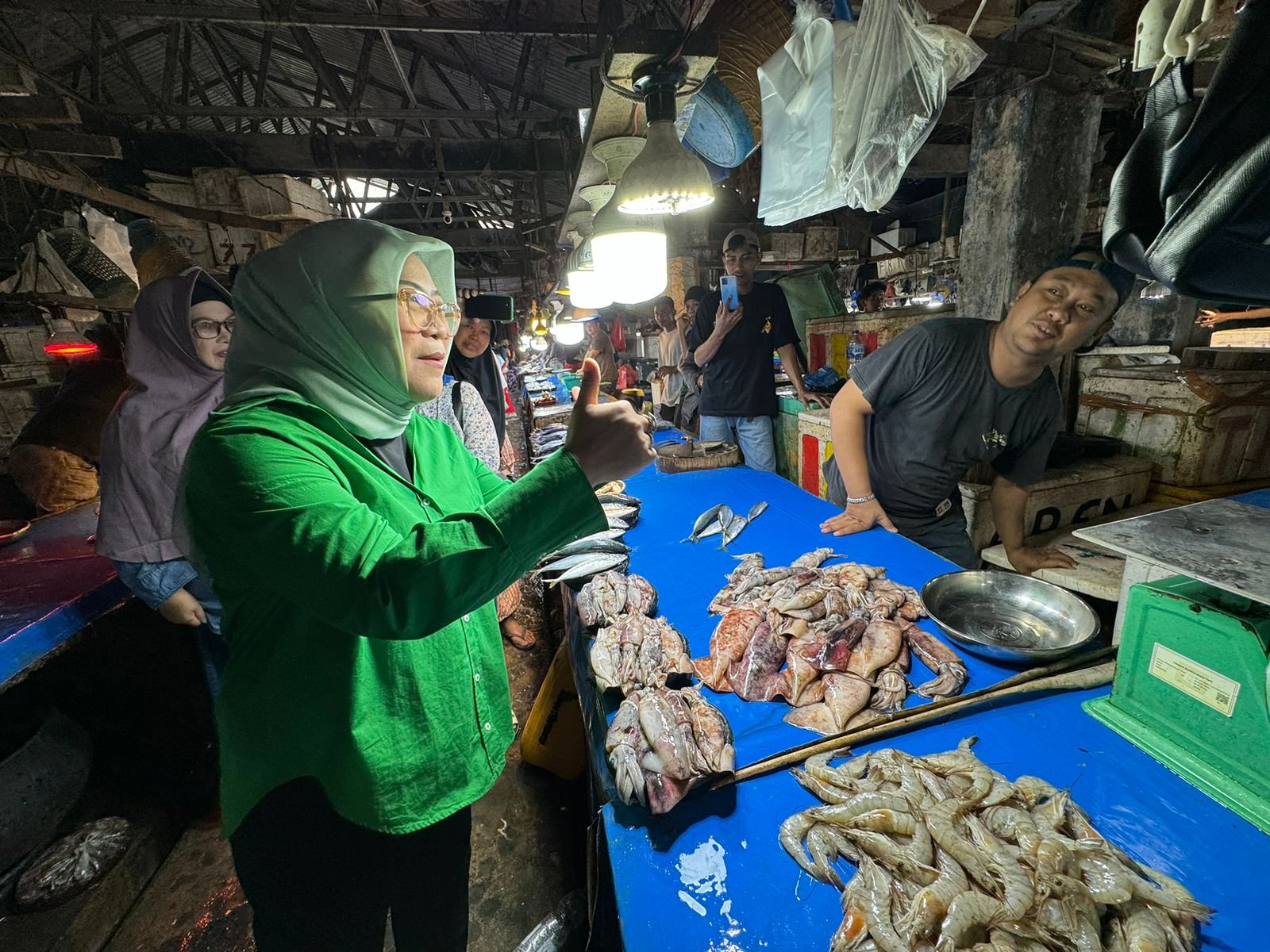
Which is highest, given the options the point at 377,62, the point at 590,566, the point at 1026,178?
the point at 377,62

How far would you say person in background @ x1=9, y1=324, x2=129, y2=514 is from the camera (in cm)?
371

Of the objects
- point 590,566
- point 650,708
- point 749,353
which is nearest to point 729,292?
point 749,353

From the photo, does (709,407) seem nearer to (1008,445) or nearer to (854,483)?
(854,483)

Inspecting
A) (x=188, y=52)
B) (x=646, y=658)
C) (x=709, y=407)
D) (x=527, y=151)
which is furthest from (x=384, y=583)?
(x=188, y=52)

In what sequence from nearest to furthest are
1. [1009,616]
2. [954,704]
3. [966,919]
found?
[966,919] < [954,704] < [1009,616]

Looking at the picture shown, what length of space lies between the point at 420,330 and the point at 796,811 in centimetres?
178

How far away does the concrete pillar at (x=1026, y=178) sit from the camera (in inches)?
162

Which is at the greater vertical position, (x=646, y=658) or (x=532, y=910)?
(x=646, y=658)

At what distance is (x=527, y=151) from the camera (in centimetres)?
693

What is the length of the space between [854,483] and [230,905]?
4.38m

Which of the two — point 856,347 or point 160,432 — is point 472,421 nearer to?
point 160,432

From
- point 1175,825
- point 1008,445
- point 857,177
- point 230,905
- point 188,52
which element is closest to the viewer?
point 1175,825

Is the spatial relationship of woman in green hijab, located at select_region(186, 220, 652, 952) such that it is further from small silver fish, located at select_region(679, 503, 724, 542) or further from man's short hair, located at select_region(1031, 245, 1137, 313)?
man's short hair, located at select_region(1031, 245, 1137, 313)

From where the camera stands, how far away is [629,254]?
3.10m
